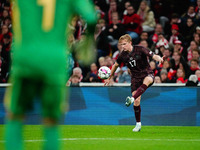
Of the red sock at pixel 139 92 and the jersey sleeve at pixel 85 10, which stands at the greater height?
the jersey sleeve at pixel 85 10

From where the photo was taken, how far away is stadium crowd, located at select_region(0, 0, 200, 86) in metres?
15.6

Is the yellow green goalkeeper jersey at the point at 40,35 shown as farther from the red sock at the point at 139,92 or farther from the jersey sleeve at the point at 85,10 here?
the red sock at the point at 139,92

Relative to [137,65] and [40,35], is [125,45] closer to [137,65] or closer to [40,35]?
[137,65]

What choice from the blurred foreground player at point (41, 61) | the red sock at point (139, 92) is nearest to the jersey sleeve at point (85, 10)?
the blurred foreground player at point (41, 61)

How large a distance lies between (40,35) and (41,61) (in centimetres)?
26

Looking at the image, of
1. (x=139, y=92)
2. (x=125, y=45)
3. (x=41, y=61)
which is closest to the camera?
(x=41, y=61)

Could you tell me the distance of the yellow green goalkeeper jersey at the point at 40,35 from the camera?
4.30m

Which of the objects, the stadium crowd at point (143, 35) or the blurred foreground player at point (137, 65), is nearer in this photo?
the blurred foreground player at point (137, 65)

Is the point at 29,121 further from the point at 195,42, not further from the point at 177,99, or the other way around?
the point at 195,42

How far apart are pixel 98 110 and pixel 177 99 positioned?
2472mm

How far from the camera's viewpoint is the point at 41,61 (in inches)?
169

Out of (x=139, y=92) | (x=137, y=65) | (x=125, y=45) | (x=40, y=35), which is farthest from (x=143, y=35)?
(x=40, y=35)

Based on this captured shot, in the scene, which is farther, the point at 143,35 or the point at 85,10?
the point at 143,35

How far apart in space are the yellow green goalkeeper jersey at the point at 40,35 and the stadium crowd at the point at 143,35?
34.2 ft
